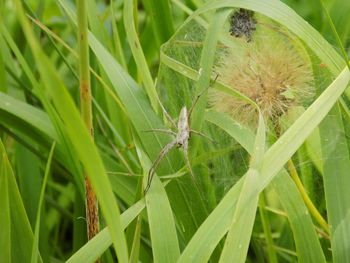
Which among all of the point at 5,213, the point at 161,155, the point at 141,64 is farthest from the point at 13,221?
the point at 141,64

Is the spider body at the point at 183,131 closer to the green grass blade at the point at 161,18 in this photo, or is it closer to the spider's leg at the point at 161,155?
the spider's leg at the point at 161,155

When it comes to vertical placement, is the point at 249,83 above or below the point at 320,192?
above

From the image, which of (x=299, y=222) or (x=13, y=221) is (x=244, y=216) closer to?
(x=299, y=222)

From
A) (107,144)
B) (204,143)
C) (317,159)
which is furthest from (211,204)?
(107,144)

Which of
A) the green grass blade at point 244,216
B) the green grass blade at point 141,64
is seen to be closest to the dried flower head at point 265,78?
the green grass blade at point 141,64

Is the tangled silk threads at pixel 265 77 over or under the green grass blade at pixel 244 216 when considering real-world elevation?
over

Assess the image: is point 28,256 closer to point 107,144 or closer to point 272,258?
point 272,258

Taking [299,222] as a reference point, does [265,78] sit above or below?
above
